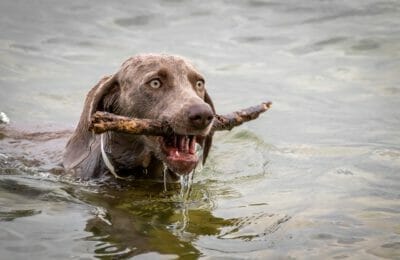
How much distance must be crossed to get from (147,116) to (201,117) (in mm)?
819

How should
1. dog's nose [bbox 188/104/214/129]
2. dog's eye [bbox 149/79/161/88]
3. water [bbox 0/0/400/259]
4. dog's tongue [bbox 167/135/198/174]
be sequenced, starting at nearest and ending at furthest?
1. water [bbox 0/0/400/259]
2. dog's nose [bbox 188/104/214/129]
3. dog's tongue [bbox 167/135/198/174]
4. dog's eye [bbox 149/79/161/88]

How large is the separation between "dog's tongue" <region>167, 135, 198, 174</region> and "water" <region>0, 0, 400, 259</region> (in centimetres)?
44

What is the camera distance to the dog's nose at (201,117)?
5.73 metres

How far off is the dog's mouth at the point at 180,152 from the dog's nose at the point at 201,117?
0.27 m

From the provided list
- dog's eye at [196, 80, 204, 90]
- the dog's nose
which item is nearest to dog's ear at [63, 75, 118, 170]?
dog's eye at [196, 80, 204, 90]

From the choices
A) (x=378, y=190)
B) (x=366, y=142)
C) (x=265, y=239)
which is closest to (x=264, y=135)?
(x=366, y=142)

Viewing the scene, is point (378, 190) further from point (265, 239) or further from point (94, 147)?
point (94, 147)

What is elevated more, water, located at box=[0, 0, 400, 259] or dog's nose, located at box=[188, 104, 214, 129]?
dog's nose, located at box=[188, 104, 214, 129]

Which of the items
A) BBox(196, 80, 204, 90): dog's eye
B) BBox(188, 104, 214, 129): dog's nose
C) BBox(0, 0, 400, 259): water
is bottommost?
BBox(0, 0, 400, 259): water

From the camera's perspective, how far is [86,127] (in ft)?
22.8

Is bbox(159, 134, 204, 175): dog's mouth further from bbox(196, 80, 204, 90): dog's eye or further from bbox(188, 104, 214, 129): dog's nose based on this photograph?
bbox(196, 80, 204, 90): dog's eye

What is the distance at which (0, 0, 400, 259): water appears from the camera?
558cm

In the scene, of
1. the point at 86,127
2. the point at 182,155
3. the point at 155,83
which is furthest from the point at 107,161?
the point at 182,155

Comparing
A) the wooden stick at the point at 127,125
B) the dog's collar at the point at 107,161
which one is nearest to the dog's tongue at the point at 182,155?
the wooden stick at the point at 127,125
